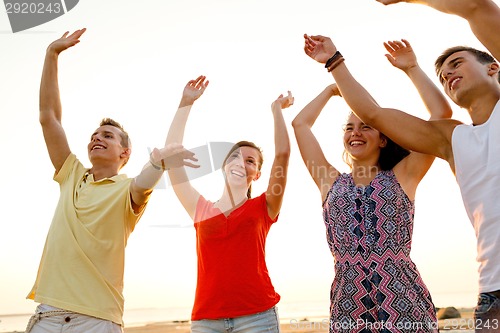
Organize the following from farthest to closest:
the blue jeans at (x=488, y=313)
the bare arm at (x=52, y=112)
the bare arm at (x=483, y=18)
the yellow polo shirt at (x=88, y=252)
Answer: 1. the bare arm at (x=52, y=112)
2. the yellow polo shirt at (x=88, y=252)
3. the bare arm at (x=483, y=18)
4. the blue jeans at (x=488, y=313)

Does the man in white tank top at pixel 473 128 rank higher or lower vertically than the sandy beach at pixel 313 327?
higher

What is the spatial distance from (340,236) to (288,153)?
4.38 feet

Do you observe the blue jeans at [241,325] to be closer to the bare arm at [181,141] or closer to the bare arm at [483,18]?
the bare arm at [181,141]

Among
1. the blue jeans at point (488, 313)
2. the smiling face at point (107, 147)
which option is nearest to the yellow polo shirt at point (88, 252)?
the smiling face at point (107, 147)

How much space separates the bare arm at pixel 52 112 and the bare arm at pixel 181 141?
0.91 m

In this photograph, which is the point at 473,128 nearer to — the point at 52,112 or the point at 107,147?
the point at 107,147

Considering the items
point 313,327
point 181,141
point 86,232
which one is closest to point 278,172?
point 181,141

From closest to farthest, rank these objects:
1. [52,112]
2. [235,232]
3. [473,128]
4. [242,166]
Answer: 1. [473,128]
2. [235,232]
3. [52,112]
4. [242,166]

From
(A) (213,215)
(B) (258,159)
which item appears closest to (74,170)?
(A) (213,215)

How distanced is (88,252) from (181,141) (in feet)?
4.33

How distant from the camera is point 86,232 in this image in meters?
3.96

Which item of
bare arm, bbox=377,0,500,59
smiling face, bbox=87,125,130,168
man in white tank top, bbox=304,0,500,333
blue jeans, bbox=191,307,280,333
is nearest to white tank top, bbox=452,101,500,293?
man in white tank top, bbox=304,0,500,333

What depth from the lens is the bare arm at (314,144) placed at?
13.2ft

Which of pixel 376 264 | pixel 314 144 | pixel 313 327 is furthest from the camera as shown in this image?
pixel 313 327
